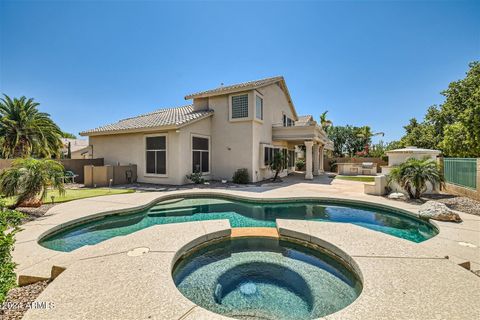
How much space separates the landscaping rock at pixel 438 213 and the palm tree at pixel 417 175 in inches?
92.9

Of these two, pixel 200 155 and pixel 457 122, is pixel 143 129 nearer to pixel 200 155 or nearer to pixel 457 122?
pixel 200 155

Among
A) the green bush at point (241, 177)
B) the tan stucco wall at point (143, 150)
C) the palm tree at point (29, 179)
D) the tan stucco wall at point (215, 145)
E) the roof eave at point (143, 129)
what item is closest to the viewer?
the palm tree at point (29, 179)

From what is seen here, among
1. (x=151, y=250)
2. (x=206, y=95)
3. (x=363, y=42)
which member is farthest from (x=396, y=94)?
(x=151, y=250)

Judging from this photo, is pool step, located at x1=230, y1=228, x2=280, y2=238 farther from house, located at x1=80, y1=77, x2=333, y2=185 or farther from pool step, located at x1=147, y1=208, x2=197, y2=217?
house, located at x1=80, y1=77, x2=333, y2=185

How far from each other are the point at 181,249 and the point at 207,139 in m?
12.0

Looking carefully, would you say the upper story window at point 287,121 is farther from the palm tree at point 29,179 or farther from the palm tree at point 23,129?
the palm tree at point 23,129

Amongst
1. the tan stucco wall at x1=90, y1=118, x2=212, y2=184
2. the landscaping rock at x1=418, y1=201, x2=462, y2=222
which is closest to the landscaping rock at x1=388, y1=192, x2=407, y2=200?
the landscaping rock at x1=418, y1=201, x2=462, y2=222

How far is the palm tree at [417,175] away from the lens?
9.13 meters

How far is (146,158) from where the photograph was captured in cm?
1479

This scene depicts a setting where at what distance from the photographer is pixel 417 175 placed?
924cm

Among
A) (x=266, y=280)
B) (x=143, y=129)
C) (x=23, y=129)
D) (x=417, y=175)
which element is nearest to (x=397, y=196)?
(x=417, y=175)

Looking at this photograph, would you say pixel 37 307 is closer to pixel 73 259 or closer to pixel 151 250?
pixel 73 259

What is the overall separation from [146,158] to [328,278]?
1395 centimetres

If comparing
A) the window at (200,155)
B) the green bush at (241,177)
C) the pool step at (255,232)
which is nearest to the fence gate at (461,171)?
the pool step at (255,232)
